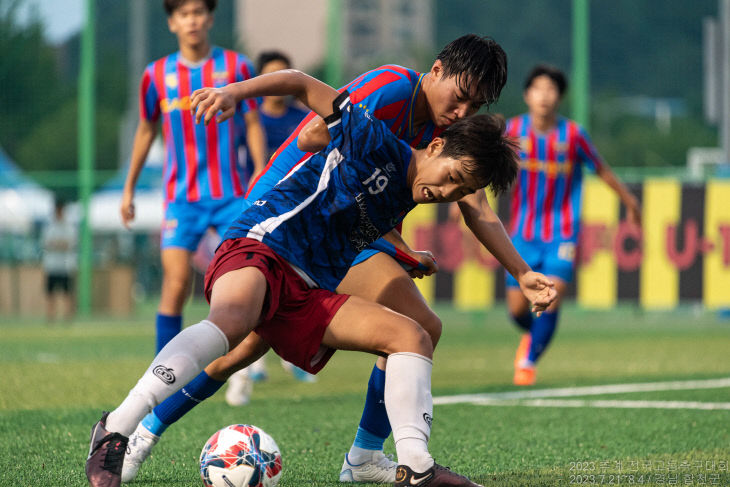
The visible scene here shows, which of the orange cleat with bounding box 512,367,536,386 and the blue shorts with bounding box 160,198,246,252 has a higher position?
the blue shorts with bounding box 160,198,246,252

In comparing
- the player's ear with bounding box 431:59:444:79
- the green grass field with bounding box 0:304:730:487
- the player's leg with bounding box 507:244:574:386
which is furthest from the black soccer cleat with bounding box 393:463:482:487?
the player's leg with bounding box 507:244:574:386

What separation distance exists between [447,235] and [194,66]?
8.20 metres

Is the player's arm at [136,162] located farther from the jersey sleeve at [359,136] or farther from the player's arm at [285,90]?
Result: the jersey sleeve at [359,136]

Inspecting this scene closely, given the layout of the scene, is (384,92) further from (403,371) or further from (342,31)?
(342,31)

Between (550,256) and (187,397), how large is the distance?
15.1ft

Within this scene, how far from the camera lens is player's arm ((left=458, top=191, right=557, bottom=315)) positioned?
4.08m

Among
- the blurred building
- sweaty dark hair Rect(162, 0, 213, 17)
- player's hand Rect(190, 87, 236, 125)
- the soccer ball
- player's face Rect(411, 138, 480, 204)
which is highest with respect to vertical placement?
the blurred building

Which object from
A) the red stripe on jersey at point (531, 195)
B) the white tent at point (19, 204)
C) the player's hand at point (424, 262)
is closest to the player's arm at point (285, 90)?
the player's hand at point (424, 262)

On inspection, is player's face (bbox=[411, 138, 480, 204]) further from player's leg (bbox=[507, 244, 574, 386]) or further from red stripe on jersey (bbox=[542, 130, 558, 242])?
red stripe on jersey (bbox=[542, 130, 558, 242])

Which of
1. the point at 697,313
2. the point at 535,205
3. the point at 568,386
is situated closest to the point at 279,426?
the point at 568,386

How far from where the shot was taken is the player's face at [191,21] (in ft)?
21.0

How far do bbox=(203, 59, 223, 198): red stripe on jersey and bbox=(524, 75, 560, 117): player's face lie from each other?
107 inches

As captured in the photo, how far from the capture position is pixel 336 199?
380 centimetres

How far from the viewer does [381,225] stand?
154 inches
